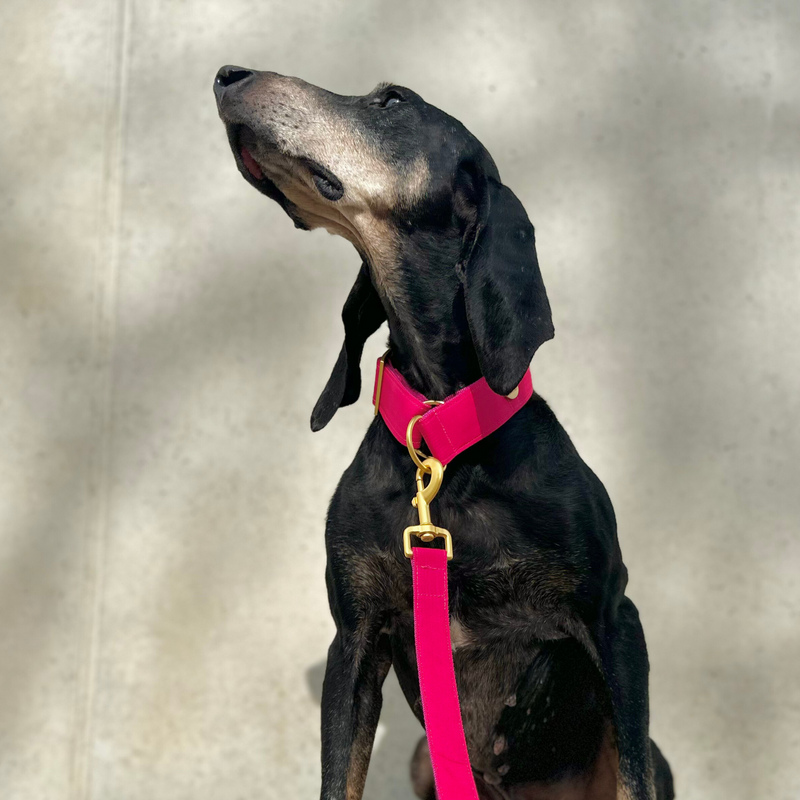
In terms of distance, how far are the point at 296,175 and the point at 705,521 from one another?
2.15m

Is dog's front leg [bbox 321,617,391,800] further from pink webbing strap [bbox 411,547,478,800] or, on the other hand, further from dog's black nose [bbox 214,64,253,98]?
dog's black nose [bbox 214,64,253,98]

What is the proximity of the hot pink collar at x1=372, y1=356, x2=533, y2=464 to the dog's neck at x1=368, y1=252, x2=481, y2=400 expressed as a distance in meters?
0.09

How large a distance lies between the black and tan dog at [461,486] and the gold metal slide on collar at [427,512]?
0.59 ft

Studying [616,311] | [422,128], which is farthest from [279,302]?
[422,128]

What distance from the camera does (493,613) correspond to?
2160 mm

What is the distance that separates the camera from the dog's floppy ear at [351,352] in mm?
2395

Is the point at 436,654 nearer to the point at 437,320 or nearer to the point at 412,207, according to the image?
the point at 437,320

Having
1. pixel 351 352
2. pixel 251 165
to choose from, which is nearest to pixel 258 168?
pixel 251 165

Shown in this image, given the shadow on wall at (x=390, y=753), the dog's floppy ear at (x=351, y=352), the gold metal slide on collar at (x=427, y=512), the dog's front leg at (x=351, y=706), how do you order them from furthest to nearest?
the shadow on wall at (x=390, y=753)
the dog's floppy ear at (x=351, y=352)
the dog's front leg at (x=351, y=706)
the gold metal slide on collar at (x=427, y=512)

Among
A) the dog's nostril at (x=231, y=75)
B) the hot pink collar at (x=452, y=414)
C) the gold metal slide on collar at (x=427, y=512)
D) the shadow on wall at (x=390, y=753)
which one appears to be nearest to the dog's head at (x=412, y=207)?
the dog's nostril at (x=231, y=75)

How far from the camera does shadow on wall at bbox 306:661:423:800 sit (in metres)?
3.43

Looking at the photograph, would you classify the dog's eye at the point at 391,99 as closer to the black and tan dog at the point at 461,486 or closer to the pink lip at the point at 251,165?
the black and tan dog at the point at 461,486

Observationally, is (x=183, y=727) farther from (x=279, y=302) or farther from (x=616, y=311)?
(x=616, y=311)

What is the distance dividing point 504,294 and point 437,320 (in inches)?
10.3
